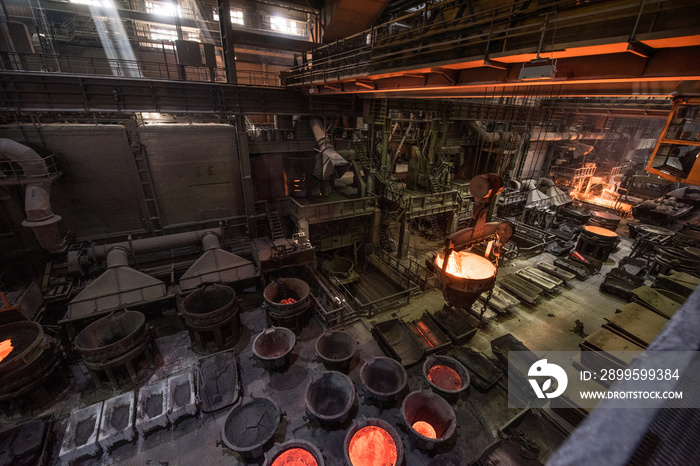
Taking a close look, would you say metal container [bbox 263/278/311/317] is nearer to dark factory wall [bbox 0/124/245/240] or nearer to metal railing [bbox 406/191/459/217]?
dark factory wall [bbox 0/124/245/240]

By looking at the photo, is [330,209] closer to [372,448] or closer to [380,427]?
[380,427]

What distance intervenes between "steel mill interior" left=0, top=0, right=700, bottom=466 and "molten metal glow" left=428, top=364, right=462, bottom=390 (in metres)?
0.05

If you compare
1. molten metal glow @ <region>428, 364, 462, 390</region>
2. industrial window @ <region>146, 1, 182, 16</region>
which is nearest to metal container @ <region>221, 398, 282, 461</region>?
molten metal glow @ <region>428, 364, 462, 390</region>

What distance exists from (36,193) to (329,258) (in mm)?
11764

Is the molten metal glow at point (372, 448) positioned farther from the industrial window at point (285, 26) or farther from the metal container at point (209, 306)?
the industrial window at point (285, 26)

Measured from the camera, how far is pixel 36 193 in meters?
8.78

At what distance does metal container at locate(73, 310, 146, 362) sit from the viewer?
7047mm

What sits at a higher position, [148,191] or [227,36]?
[227,36]

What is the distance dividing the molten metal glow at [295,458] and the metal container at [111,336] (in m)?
4.99

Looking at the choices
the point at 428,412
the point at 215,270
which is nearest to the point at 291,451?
the point at 428,412

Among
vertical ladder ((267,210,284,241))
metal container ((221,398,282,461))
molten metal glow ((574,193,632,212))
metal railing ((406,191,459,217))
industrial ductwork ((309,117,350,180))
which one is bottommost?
metal container ((221,398,282,461))

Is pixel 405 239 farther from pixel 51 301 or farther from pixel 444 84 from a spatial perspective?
pixel 51 301

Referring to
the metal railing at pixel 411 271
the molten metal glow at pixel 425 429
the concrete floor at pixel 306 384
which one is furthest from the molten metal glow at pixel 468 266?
the molten metal glow at pixel 425 429

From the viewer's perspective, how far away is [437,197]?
54.7 feet
